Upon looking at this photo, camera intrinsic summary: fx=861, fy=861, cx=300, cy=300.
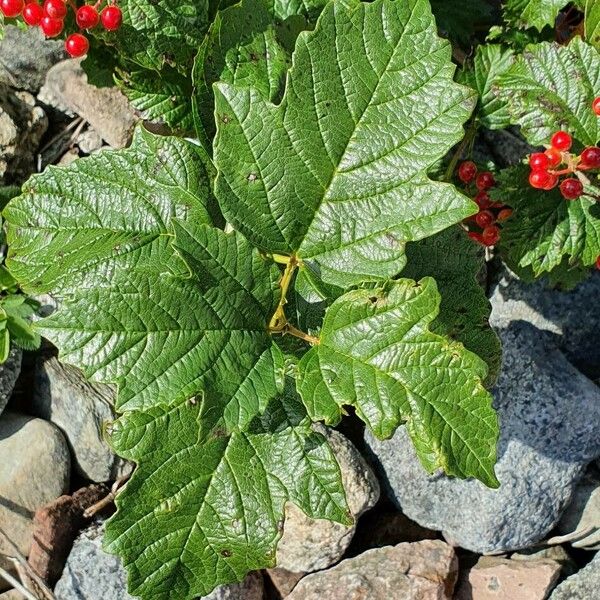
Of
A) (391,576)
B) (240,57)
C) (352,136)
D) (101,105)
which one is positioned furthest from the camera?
(101,105)

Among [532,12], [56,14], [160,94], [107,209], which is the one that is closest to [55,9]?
[56,14]

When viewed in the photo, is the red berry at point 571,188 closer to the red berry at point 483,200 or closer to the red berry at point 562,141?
the red berry at point 562,141

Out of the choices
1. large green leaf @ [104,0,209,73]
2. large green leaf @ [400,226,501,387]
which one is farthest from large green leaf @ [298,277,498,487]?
large green leaf @ [104,0,209,73]

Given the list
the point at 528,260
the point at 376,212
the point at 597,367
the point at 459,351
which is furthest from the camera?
the point at 597,367

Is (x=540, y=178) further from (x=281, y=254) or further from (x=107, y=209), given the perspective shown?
(x=107, y=209)

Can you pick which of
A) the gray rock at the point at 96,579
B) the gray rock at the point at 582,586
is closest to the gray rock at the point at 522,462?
the gray rock at the point at 582,586

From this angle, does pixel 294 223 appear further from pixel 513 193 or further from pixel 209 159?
pixel 513 193

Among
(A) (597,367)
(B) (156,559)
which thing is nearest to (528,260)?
(A) (597,367)
